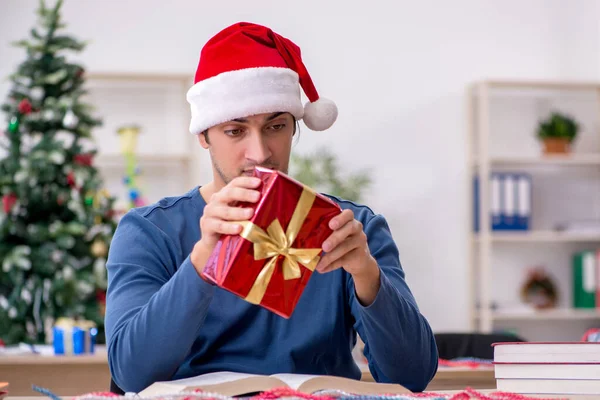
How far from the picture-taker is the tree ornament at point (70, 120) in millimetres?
3863

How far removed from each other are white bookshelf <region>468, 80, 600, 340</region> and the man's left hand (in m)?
3.90

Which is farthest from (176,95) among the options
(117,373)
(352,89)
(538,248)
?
(117,373)

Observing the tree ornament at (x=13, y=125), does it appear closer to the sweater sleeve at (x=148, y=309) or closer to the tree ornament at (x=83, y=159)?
the tree ornament at (x=83, y=159)

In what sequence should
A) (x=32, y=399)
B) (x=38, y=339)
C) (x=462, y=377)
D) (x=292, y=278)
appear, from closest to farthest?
(x=292, y=278), (x=32, y=399), (x=462, y=377), (x=38, y=339)

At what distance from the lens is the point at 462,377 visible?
189cm

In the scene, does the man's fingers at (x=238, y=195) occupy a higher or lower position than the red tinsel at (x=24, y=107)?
lower

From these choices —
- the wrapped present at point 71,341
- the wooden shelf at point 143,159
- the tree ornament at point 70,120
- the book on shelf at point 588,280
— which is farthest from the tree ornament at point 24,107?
the book on shelf at point 588,280

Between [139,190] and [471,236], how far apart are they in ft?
6.53

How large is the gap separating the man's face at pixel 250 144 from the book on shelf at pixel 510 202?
3571mm

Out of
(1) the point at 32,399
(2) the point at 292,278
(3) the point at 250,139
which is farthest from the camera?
(3) the point at 250,139

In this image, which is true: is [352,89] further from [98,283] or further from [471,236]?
[98,283]

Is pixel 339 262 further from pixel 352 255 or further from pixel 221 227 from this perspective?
pixel 221 227

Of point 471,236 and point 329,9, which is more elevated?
point 329,9

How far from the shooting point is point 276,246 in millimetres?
1046
